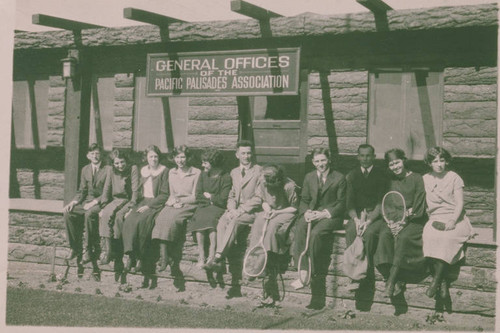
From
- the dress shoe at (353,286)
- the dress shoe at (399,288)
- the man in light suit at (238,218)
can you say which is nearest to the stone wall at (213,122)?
the man in light suit at (238,218)

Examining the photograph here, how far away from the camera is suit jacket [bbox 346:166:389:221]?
7949 millimetres

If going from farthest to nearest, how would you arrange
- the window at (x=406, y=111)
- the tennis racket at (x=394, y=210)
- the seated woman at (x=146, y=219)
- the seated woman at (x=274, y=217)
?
the window at (x=406, y=111) → the seated woman at (x=146, y=219) → the seated woman at (x=274, y=217) → the tennis racket at (x=394, y=210)

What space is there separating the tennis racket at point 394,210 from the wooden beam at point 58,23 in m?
5.08

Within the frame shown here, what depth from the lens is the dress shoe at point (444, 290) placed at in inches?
288

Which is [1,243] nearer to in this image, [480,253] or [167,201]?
[167,201]

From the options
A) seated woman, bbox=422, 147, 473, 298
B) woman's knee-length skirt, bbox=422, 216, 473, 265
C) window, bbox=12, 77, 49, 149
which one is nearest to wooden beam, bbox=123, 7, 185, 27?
window, bbox=12, 77, 49, 149

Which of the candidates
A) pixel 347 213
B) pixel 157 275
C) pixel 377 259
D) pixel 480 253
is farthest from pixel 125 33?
pixel 480 253

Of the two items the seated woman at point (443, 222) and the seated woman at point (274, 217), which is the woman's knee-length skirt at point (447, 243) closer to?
the seated woman at point (443, 222)

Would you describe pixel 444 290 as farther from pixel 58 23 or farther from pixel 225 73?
pixel 58 23

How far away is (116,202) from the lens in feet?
30.0

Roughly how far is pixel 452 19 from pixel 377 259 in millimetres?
3060

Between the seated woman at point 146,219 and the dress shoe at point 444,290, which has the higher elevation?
the seated woman at point 146,219

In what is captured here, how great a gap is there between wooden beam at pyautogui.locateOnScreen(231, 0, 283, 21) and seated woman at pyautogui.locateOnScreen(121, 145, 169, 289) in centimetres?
220

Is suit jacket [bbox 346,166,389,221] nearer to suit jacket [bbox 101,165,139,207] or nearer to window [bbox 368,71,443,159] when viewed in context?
window [bbox 368,71,443,159]
